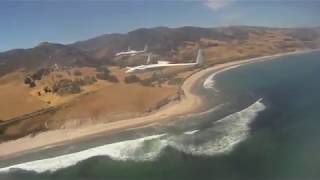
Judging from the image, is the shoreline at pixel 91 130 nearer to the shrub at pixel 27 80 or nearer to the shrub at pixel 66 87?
the shrub at pixel 66 87

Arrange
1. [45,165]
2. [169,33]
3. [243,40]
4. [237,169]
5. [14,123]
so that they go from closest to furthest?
[237,169] → [45,165] → [14,123] → [169,33] → [243,40]

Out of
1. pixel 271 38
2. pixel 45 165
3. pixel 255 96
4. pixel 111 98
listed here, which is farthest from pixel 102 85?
pixel 271 38

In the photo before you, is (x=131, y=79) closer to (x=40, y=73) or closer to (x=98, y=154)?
(x=40, y=73)

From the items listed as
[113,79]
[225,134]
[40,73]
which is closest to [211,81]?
[113,79]

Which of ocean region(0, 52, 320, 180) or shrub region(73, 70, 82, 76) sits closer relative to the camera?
ocean region(0, 52, 320, 180)

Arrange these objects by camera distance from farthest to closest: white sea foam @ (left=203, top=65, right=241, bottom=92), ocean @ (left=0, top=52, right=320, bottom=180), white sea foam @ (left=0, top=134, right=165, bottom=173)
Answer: white sea foam @ (left=203, top=65, right=241, bottom=92), white sea foam @ (left=0, top=134, right=165, bottom=173), ocean @ (left=0, top=52, right=320, bottom=180)

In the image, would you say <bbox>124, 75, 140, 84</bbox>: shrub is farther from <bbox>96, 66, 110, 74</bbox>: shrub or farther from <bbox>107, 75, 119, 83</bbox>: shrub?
<bbox>96, 66, 110, 74</bbox>: shrub

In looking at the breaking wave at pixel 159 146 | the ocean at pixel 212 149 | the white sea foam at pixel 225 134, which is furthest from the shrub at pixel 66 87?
the white sea foam at pixel 225 134

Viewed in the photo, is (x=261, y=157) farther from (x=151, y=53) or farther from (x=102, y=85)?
(x=151, y=53)

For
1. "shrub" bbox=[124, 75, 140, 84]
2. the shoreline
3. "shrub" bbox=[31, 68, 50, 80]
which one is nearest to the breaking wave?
the shoreline
